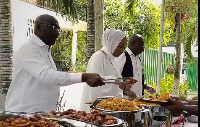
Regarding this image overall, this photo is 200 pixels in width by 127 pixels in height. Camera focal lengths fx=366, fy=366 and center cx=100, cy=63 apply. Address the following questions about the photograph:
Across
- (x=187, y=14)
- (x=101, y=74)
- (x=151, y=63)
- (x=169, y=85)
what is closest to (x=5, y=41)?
(x=101, y=74)

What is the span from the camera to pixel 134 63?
3863 millimetres

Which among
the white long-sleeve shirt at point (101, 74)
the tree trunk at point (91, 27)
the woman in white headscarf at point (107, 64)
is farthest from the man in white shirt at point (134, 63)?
the tree trunk at point (91, 27)

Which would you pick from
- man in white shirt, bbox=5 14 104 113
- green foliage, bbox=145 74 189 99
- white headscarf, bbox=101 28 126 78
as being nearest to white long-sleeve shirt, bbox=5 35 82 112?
man in white shirt, bbox=5 14 104 113

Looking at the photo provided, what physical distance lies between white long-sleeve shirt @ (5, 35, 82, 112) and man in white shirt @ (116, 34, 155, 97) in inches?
58.5

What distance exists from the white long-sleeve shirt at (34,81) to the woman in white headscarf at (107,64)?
78 cm

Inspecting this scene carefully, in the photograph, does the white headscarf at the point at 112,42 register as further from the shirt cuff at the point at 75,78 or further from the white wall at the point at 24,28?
the white wall at the point at 24,28

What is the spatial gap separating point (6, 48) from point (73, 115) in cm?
257

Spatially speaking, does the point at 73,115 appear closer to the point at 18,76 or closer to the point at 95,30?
the point at 18,76

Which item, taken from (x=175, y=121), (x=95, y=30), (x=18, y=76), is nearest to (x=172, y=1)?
(x=95, y=30)

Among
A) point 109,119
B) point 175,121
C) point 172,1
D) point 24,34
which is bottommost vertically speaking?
point 175,121

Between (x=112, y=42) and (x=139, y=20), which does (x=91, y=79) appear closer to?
(x=112, y=42)

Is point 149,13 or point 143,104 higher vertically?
point 149,13

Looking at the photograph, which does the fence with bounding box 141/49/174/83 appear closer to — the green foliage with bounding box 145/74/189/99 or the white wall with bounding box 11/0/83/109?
the green foliage with bounding box 145/74/189/99

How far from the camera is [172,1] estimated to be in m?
7.79
